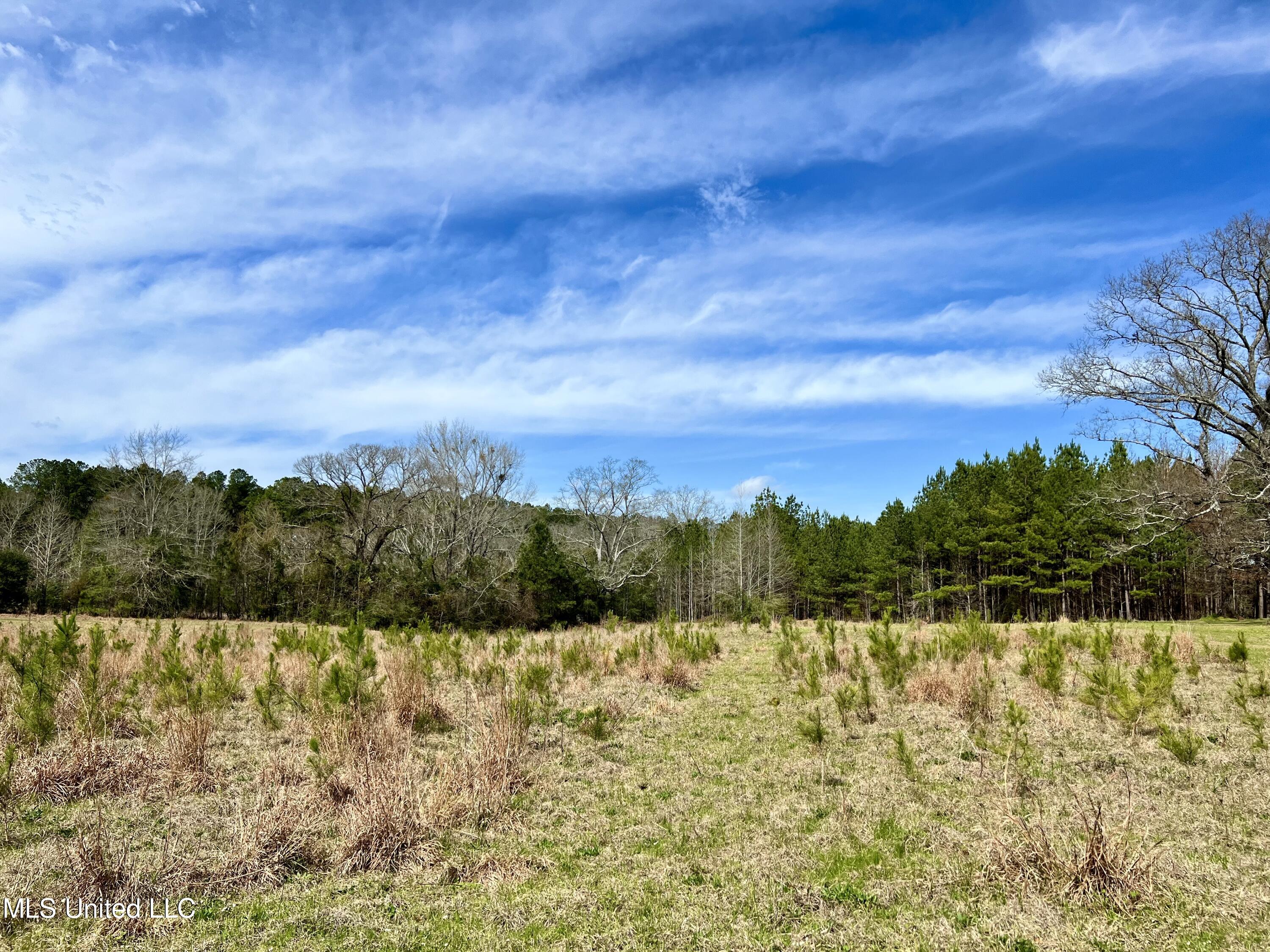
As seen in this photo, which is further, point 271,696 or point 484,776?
point 271,696

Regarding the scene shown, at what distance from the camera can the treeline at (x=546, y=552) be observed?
2936 centimetres

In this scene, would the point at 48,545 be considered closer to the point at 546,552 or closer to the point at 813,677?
the point at 546,552

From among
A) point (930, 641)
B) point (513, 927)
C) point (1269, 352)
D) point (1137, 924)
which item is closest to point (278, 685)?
point (513, 927)

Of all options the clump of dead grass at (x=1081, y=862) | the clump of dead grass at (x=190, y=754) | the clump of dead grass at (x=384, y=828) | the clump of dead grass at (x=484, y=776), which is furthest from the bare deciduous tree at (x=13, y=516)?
the clump of dead grass at (x=1081, y=862)

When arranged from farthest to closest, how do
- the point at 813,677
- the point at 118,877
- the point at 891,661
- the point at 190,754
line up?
the point at 891,661, the point at 813,677, the point at 190,754, the point at 118,877

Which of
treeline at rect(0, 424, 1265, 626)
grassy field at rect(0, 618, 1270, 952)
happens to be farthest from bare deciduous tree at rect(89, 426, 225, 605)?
grassy field at rect(0, 618, 1270, 952)

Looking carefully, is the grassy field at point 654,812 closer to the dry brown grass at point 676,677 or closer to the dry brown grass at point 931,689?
the dry brown grass at point 931,689

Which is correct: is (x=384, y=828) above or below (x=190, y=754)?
below

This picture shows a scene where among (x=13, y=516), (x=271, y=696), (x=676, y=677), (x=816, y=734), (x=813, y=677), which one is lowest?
(x=676, y=677)

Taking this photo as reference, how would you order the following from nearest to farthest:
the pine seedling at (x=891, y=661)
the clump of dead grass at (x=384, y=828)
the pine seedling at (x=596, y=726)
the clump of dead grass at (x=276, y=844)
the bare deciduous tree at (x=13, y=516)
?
the clump of dead grass at (x=276, y=844), the clump of dead grass at (x=384, y=828), the pine seedling at (x=596, y=726), the pine seedling at (x=891, y=661), the bare deciduous tree at (x=13, y=516)

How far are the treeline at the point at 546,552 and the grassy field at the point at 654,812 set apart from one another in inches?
530

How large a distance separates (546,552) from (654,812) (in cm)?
2579

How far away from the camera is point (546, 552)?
30922 millimetres

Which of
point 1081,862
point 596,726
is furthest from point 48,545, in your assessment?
point 1081,862
